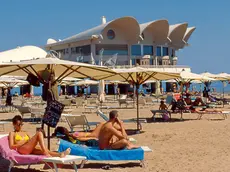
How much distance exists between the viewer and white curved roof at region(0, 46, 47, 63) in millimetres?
60819

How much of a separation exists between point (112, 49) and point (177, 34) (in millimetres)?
12267

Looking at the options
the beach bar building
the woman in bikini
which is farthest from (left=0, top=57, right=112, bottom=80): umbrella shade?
the beach bar building

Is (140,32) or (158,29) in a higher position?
(158,29)

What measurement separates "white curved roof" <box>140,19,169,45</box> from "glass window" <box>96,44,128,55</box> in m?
3.73

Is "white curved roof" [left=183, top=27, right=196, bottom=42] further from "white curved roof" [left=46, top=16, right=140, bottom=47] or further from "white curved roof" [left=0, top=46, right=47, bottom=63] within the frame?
"white curved roof" [left=0, top=46, right=47, bottom=63]

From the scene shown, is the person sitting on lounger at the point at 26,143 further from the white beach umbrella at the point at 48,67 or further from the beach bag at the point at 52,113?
the white beach umbrella at the point at 48,67

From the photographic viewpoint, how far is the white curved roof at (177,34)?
5901cm

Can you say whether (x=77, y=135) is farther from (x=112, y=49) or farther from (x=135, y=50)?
(x=135, y=50)

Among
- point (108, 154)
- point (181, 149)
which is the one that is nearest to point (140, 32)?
point (181, 149)

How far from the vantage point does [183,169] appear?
6191mm

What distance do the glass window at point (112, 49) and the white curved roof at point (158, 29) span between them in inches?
147

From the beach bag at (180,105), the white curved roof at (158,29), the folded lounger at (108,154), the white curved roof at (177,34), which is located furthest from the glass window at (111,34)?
the folded lounger at (108,154)

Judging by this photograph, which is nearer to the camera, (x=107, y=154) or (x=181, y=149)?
(x=107, y=154)

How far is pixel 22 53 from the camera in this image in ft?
215
